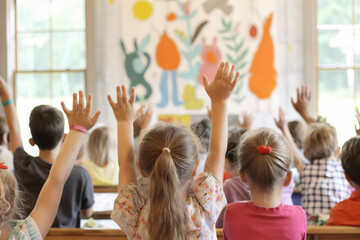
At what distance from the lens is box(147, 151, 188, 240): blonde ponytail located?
157cm

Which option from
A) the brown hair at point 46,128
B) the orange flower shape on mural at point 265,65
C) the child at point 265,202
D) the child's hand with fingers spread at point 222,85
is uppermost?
the orange flower shape on mural at point 265,65

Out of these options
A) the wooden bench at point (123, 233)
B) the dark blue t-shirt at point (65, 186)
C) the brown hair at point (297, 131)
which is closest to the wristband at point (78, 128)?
the wooden bench at point (123, 233)

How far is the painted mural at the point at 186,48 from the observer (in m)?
5.74

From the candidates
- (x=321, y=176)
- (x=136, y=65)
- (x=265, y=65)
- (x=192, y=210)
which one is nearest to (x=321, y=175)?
(x=321, y=176)

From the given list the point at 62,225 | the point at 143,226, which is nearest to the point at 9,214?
the point at 143,226

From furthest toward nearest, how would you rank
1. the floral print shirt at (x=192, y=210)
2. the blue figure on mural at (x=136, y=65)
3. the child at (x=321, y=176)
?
the blue figure on mural at (x=136, y=65)
the child at (x=321, y=176)
the floral print shirt at (x=192, y=210)

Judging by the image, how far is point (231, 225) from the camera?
1.87m

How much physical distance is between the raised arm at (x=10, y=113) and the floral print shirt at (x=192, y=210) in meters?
1.03

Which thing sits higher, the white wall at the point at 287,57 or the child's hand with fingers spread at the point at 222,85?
the white wall at the point at 287,57

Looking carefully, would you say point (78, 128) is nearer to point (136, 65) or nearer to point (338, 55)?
point (136, 65)

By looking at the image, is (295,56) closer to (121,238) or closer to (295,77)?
(295,77)

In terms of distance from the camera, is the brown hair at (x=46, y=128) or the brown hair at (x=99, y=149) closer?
the brown hair at (x=46, y=128)

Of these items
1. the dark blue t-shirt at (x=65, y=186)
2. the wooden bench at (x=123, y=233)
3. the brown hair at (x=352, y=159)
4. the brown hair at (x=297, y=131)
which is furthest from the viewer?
the brown hair at (x=297, y=131)

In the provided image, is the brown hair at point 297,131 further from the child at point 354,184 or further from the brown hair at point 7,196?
the brown hair at point 7,196
